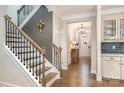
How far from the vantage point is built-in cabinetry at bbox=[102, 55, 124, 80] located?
4.22 m

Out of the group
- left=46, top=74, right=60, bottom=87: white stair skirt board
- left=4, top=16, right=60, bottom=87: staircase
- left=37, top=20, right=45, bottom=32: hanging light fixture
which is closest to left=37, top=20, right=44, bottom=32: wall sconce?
left=37, top=20, right=45, bottom=32: hanging light fixture

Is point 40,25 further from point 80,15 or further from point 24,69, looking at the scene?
point 24,69

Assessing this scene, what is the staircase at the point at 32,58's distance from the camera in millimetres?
3418

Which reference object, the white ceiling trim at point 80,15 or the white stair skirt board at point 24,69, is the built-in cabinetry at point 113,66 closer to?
the white ceiling trim at point 80,15

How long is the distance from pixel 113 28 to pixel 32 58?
8.77ft

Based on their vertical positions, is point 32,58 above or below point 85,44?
below

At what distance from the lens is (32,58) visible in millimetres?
4004

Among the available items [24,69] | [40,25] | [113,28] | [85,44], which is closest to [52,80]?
[24,69]

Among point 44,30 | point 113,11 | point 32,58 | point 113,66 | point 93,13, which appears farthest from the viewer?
point 93,13

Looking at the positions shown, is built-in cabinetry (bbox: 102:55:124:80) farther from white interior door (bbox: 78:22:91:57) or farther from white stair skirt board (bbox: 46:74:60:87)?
white interior door (bbox: 78:22:91:57)

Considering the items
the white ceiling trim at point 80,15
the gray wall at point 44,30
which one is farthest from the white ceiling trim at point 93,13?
the gray wall at point 44,30

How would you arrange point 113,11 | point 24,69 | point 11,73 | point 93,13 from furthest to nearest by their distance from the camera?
point 93,13 < point 113,11 < point 11,73 < point 24,69

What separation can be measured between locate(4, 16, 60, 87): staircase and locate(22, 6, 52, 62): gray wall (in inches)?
21.9

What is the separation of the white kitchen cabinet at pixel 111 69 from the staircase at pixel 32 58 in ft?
4.59
